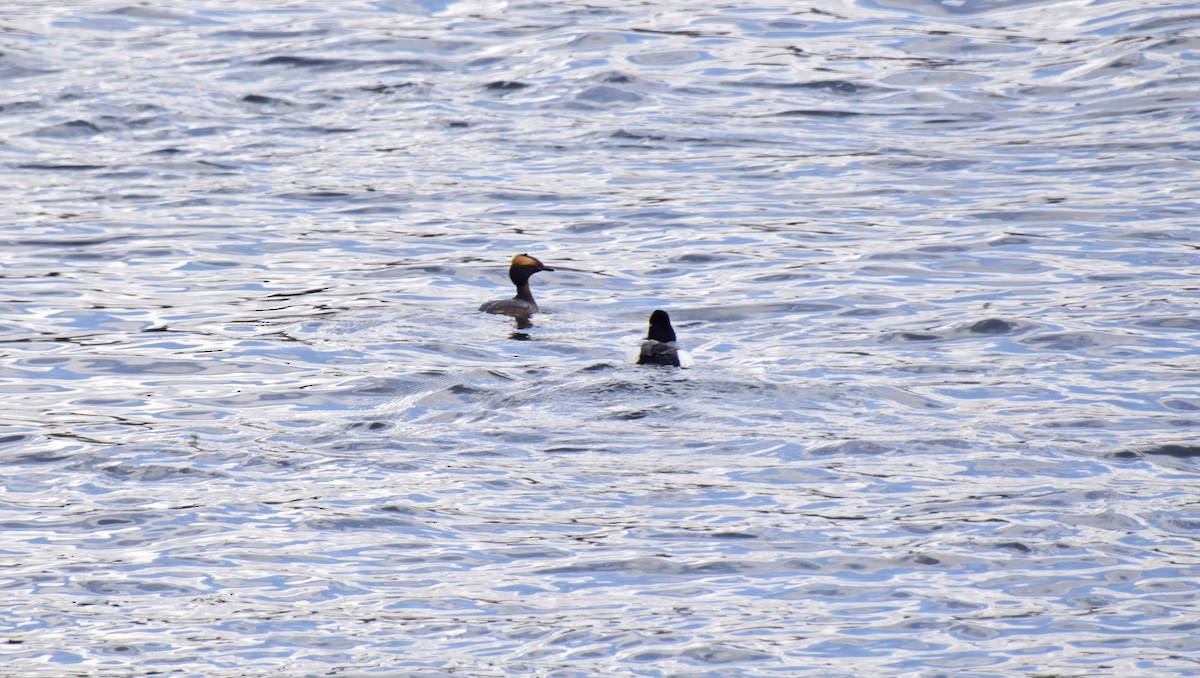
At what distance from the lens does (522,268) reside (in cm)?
1697

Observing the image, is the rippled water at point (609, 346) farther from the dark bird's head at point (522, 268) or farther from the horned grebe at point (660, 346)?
the dark bird's head at point (522, 268)

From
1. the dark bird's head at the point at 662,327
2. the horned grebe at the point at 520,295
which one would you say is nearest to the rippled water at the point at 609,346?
the horned grebe at the point at 520,295

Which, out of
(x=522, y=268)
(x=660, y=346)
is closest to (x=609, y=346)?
(x=660, y=346)

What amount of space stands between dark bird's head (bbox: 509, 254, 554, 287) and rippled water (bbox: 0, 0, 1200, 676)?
26.8 inches

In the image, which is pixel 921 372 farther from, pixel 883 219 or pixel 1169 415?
pixel 883 219

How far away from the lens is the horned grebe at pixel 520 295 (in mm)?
16344

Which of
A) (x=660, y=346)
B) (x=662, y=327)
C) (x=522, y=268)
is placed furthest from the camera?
(x=522, y=268)

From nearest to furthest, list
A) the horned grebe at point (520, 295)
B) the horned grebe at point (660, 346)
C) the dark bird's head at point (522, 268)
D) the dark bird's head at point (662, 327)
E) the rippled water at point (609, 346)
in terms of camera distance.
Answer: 1. the rippled water at point (609, 346)
2. the horned grebe at point (660, 346)
3. the dark bird's head at point (662, 327)
4. the horned grebe at point (520, 295)
5. the dark bird's head at point (522, 268)

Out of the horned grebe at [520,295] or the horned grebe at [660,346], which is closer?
the horned grebe at [660,346]

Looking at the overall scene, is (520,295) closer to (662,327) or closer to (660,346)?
(662,327)

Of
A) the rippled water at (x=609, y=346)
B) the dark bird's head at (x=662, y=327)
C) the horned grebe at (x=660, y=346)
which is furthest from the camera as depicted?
the dark bird's head at (x=662, y=327)

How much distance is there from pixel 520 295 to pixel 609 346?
6.11 ft

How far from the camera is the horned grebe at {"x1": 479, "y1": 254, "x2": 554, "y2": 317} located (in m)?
16.3

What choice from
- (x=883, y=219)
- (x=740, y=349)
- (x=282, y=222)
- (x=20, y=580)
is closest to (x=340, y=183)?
(x=282, y=222)
